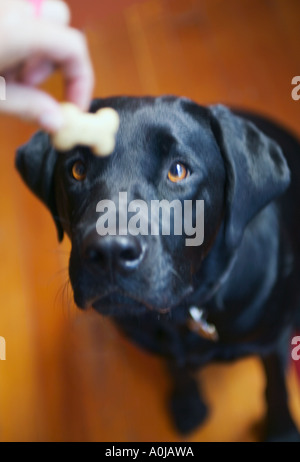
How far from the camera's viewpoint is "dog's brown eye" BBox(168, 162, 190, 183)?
960 millimetres

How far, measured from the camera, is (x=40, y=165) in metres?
1.12

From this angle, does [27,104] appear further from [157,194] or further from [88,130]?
[157,194]

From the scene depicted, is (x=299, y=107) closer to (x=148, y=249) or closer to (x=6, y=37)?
(x=148, y=249)

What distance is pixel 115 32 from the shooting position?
7.38ft

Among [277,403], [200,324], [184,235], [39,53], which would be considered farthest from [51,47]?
[277,403]

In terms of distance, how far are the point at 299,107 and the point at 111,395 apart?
1.19m

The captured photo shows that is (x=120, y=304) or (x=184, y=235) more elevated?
(x=184, y=235)

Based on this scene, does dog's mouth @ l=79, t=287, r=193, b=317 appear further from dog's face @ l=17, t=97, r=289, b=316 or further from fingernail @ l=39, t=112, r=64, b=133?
fingernail @ l=39, t=112, r=64, b=133

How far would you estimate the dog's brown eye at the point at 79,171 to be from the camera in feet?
3.27

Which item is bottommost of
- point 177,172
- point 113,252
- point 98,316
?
point 98,316

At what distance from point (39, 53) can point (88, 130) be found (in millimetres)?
161

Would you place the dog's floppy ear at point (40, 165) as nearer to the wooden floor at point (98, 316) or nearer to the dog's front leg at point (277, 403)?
the wooden floor at point (98, 316)

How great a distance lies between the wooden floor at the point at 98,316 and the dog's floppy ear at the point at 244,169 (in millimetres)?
425

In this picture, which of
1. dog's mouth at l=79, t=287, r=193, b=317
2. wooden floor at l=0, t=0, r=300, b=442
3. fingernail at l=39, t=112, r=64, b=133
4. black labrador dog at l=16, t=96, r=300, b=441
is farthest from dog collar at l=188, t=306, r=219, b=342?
fingernail at l=39, t=112, r=64, b=133
